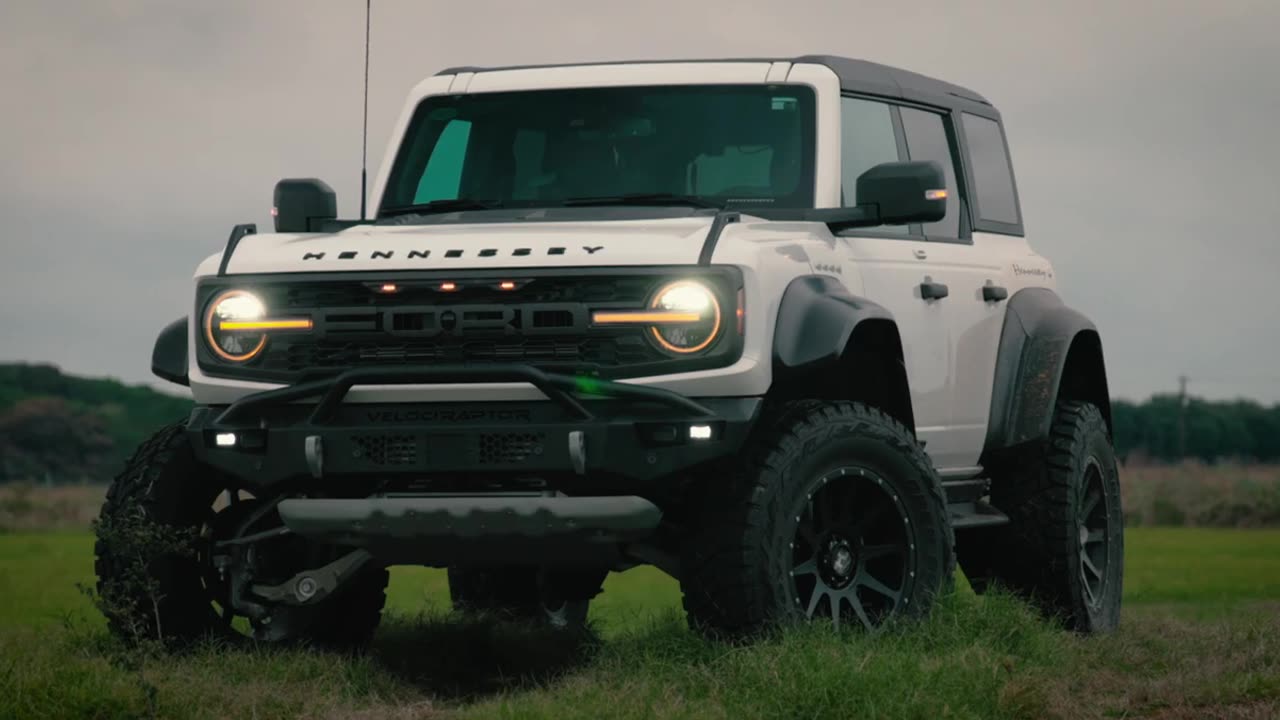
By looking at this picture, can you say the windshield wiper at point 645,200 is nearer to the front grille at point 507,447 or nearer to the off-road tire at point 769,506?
the off-road tire at point 769,506

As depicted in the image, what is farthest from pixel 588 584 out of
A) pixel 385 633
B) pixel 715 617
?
pixel 715 617

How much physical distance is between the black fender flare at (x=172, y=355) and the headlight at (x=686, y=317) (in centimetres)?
217

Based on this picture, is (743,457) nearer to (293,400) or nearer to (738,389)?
(738,389)

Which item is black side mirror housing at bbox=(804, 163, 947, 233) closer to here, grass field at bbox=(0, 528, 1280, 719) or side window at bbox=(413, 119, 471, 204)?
grass field at bbox=(0, 528, 1280, 719)

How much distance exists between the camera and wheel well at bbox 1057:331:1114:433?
35.9 feet

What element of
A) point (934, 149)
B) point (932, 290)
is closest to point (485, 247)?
point (932, 290)

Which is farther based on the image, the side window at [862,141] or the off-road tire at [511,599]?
the off-road tire at [511,599]

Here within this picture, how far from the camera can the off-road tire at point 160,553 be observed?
8.02 metres

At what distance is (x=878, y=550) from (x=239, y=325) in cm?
272

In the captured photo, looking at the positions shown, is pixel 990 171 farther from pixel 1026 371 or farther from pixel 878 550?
pixel 878 550

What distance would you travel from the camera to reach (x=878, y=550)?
784 cm

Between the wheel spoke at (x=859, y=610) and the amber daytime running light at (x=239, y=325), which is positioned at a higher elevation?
the amber daytime running light at (x=239, y=325)

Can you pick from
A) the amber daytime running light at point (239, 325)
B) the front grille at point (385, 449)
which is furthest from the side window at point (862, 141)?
the amber daytime running light at point (239, 325)

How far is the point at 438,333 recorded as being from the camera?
737 cm
